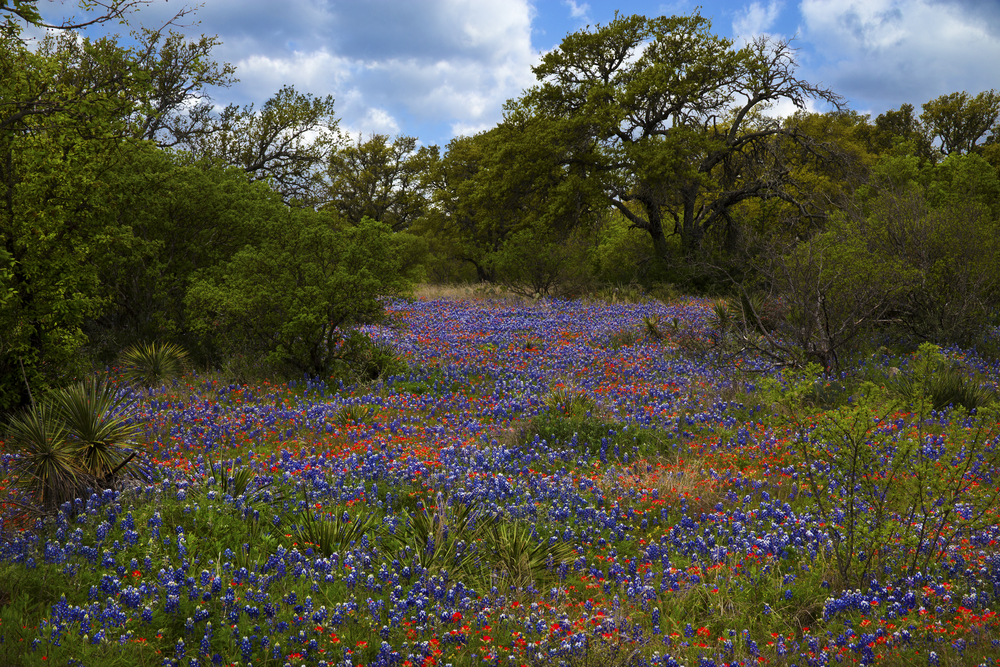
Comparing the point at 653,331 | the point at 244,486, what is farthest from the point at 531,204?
the point at 244,486

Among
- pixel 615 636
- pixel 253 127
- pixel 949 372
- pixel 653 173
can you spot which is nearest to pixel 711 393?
pixel 949 372

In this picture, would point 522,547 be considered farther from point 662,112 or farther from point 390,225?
point 662,112

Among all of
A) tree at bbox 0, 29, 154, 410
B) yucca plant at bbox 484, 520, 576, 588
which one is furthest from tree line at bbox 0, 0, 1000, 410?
yucca plant at bbox 484, 520, 576, 588

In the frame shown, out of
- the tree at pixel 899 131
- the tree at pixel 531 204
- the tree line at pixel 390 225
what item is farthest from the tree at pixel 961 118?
the tree at pixel 531 204

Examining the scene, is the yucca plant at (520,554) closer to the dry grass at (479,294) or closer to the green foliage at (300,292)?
the green foliage at (300,292)

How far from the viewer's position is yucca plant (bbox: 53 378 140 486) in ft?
19.2

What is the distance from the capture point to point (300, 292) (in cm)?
1104

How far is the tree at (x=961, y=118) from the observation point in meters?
43.2

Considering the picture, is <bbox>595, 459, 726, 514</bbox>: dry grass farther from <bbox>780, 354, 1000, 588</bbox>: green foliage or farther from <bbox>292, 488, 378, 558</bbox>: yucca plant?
<bbox>292, 488, 378, 558</bbox>: yucca plant

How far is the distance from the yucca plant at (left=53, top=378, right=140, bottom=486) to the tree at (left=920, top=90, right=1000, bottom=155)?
52.3 meters

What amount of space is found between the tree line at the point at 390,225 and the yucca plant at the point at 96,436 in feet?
8.44

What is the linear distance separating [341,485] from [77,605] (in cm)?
243

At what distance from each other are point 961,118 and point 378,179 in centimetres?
4133

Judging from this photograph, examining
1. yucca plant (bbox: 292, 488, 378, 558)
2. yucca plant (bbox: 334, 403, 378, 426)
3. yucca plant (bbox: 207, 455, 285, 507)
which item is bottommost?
yucca plant (bbox: 292, 488, 378, 558)
